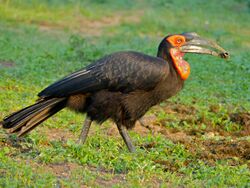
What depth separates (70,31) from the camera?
46.5 feet

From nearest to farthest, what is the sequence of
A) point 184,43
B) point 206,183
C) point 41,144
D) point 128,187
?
point 128,187, point 206,183, point 41,144, point 184,43

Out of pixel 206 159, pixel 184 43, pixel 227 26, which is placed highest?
pixel 184 43

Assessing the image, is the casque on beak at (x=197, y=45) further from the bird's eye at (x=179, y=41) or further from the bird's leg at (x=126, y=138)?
the bird's leg at (x=126, y=138)

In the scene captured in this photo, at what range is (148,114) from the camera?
8.44 m

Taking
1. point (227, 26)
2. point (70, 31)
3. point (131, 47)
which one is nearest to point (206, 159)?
point (131, 47)

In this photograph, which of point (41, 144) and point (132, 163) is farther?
point (41, 144)

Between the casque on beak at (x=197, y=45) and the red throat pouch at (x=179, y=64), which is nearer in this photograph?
the red throat pouch at (x=179, y=64)

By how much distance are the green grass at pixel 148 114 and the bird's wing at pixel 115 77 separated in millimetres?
490

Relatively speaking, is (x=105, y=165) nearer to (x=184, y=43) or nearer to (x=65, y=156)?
(x=65, y=156)

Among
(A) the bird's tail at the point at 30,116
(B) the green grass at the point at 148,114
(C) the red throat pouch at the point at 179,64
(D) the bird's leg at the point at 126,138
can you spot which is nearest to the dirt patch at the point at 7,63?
(B) the green grass at the point at 148,114

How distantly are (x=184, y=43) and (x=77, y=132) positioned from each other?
1.43 metres

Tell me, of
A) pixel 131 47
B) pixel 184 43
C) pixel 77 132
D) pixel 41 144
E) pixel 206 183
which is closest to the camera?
pixel 206 183

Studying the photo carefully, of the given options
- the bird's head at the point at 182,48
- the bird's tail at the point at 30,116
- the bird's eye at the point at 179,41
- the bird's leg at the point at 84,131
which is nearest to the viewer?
the bird's tail at the point at 30,116

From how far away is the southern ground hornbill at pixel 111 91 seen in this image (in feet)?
21.1
